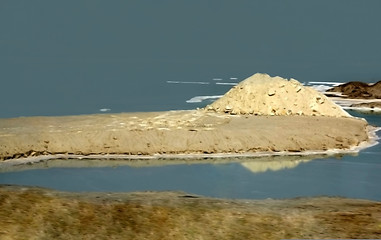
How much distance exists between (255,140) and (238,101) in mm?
9267

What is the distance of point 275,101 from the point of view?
122ft

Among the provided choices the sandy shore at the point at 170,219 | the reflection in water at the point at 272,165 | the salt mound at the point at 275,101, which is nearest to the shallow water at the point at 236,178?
the reflection in water at the point at 272,165

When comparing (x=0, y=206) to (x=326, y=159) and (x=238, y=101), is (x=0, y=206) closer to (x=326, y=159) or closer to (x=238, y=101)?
(x=326, y=159)

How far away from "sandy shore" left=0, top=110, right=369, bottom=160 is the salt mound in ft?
10.3

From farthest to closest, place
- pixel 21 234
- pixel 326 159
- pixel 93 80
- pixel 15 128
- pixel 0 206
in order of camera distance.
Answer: pixel 93 80
pixel 15 128
pixel 326 159
pixel 0 206
pixel 21 234

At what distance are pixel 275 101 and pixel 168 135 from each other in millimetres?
10498

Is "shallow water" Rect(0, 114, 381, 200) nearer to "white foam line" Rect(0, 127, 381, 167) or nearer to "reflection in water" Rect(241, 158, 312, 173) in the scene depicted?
"reflection in water" Rect(241, 158, 312, 173)

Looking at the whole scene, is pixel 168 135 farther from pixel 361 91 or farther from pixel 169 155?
pixel 361 91

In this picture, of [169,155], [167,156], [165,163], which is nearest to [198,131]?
[169,155]

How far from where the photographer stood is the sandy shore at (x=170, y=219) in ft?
43.6

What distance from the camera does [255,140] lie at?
2902cm

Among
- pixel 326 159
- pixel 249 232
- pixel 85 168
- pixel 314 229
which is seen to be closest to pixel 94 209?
pixel 249 232

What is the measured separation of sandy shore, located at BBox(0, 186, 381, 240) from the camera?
13.3m

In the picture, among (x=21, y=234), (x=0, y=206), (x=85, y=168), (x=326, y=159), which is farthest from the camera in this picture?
(x=326, y=159)
